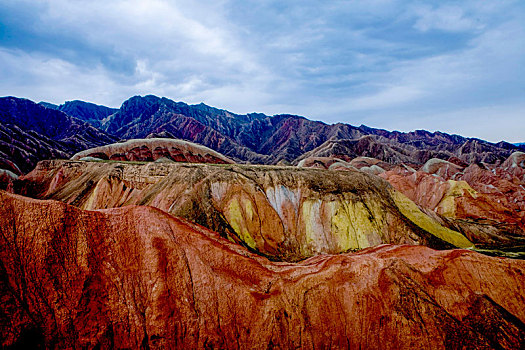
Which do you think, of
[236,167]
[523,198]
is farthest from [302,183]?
[523,198]

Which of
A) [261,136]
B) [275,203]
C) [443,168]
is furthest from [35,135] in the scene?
[443,168]

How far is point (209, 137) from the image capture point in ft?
520

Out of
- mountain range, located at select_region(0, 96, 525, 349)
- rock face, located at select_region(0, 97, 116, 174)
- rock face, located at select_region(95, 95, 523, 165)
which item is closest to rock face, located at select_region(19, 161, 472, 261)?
mountain range, located at select_region(0, 96, 525, 349)

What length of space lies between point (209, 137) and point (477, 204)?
452 ft

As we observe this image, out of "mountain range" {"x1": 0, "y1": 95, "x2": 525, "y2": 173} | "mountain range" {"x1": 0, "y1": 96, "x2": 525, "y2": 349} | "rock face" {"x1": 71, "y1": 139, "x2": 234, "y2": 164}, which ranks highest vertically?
"mountain range" {"x1": 0, "y1": 95, "x2": 525, "y2": 173}

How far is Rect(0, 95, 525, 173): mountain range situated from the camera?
297ft

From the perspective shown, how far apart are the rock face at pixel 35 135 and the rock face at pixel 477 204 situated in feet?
285

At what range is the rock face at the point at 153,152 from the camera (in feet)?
175

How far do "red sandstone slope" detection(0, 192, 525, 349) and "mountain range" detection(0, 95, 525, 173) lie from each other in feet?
214

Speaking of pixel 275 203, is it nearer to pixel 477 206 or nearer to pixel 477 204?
pixel 477 206

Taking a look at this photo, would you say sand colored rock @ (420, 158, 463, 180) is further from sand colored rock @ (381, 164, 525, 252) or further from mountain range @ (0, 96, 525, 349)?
mountain range @ (0, 96, 525, 349)

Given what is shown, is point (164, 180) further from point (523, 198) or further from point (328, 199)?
point (523, 198)

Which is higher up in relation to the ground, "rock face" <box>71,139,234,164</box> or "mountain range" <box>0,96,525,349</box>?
"rock face" <box>71,139,234,164</box>

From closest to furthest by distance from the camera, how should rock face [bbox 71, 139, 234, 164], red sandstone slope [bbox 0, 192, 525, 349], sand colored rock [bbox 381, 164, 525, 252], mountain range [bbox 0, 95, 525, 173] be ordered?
red sandstone slope [bbox 0, 192, 525, 349], sand colored rock [bbox 381, 164, 525, 252], rock face [bbox 71, 139, 234, 164], mountain range [bbox 0, 95, 525, 173]
